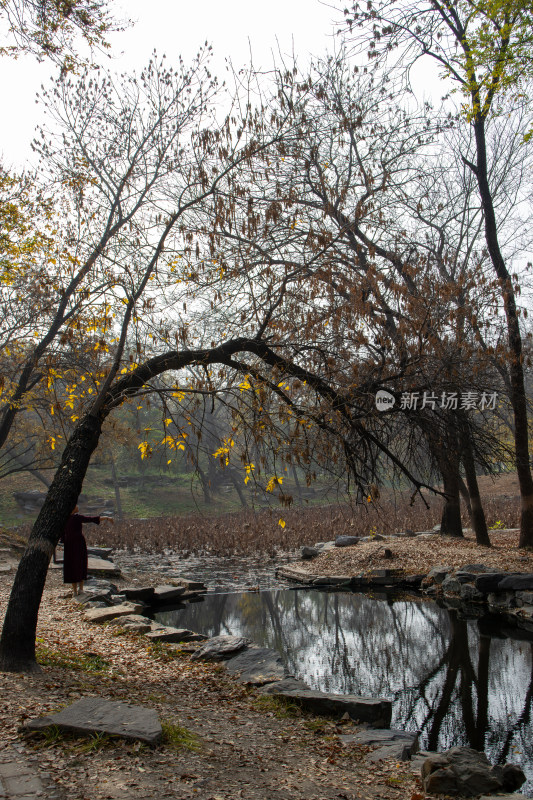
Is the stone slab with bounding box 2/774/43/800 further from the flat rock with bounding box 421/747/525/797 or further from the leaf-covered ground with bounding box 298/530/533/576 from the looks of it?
the leaf-covered ground with bounding box 298/530/533/576

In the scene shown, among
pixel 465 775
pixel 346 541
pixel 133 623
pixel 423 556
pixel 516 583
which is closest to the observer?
pixel 465 775

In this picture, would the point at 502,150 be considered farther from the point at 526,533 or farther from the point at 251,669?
the point at 251,669

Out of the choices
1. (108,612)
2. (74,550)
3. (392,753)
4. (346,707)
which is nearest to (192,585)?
(74,550)

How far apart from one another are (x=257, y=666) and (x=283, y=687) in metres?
0.85

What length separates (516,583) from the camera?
34.1ft

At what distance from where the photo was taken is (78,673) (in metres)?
5.54

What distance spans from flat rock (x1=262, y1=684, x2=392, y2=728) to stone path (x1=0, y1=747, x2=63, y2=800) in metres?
2.64

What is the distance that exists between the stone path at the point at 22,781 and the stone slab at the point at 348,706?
8.66 feet

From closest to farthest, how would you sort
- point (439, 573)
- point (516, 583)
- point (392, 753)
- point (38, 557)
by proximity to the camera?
point (392, 753) < point (38, 557) < point (516, 583) < point (439, 573)

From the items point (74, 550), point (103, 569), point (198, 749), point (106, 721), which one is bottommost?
point (103, 569)

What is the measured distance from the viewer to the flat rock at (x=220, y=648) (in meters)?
6.99

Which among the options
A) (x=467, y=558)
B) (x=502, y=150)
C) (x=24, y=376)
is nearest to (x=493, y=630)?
(x=467, y=558)

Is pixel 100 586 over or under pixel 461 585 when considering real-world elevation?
over

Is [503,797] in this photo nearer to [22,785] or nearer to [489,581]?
[22,785]
